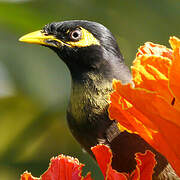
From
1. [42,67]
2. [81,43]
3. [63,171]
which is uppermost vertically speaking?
[63,171]

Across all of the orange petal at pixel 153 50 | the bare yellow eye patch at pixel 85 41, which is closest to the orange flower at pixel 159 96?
the orange petal at pixel 153 50

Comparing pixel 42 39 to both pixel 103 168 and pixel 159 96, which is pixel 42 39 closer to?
pixel 103 168

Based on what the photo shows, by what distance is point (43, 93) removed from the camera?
321cm

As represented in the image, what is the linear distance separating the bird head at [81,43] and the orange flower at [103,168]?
1.04m

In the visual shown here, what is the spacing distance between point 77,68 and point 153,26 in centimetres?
94

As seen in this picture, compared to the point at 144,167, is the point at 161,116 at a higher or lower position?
higher

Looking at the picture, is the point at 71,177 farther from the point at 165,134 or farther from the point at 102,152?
the point at 165,134

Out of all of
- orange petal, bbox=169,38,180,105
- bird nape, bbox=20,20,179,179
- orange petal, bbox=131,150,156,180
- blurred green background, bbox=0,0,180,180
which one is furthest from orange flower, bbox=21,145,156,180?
blurred green background, bbox=0,0,180,180

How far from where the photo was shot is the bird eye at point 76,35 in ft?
7.55

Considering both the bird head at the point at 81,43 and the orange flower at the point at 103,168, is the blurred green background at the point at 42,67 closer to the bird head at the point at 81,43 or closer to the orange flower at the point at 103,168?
the bird head at the point at 81,43

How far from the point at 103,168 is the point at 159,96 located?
0.27m

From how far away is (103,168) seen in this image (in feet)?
3.90

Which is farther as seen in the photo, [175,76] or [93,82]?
[93,82]

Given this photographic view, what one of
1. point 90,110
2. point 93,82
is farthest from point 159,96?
point 93,82
